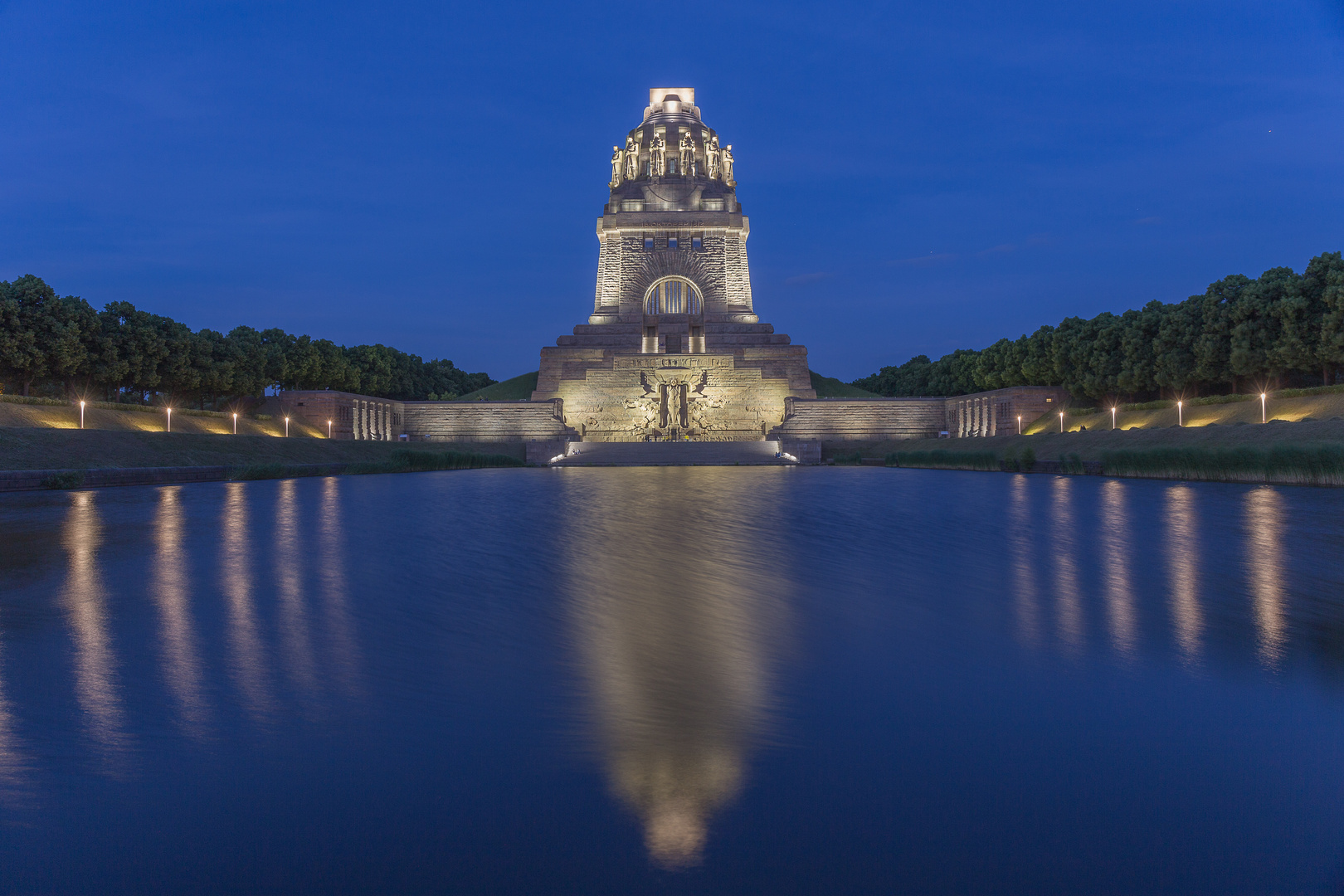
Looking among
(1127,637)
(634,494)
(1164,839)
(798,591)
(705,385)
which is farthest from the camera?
(705,385)

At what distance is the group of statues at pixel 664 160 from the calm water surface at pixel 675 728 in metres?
53.8

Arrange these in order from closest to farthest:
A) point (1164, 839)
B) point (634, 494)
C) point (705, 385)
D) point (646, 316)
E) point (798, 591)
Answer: point (1164, 839) < point (798, 591) < point (634, 494) < point (705, 385) < point (646, 316)

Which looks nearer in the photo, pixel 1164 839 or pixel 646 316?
pixel 1164 839

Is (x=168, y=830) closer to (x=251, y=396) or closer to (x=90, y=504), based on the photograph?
(x=90, y=504)

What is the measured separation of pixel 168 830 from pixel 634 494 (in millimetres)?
14054

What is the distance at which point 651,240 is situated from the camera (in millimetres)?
54188

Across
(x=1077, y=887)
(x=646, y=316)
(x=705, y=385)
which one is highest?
(x=646, y=316)

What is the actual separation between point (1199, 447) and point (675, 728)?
804 inches

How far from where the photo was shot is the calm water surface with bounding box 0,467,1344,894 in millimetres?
2068

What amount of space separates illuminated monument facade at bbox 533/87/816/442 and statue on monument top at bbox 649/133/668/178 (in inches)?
3.2

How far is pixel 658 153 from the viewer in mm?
56125

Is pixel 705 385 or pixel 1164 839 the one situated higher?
pixel 705 385

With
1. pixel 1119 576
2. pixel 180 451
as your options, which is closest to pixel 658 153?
pixel 180 451

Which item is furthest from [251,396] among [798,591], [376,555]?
Answer: [798,591]
